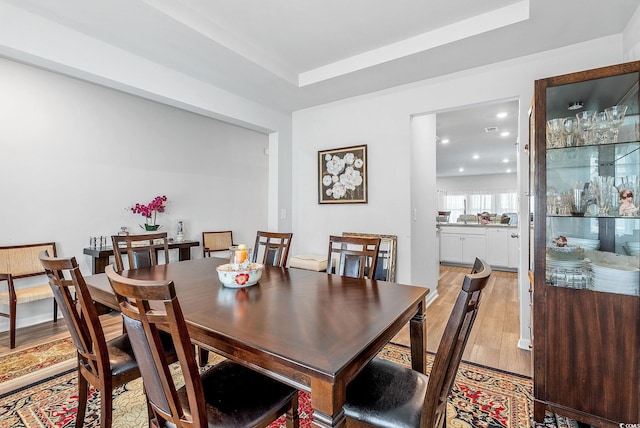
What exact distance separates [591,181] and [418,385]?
5.16 feet

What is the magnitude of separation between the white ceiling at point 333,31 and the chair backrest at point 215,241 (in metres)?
2.44

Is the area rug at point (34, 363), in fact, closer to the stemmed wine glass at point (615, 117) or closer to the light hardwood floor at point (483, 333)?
the light hardwood floor at point (483, 333)

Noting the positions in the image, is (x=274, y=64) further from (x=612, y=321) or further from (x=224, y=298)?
(x=612, y=321)

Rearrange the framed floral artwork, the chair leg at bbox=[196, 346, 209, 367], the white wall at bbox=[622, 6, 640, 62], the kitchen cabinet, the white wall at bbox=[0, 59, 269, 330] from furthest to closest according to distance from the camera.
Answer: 1. the kitchen cabinet
2. the framed floral artwork
3. the white wall at bbox=[0, 59, 269, 330]
4. the chair leg at bbox=[196, 346, 209, 367]
5. the white wall at bbox=[622, 6, 640, 62]

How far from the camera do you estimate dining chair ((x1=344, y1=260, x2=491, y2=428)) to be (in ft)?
3.19

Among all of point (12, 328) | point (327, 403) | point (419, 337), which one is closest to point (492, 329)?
point (419, 337)

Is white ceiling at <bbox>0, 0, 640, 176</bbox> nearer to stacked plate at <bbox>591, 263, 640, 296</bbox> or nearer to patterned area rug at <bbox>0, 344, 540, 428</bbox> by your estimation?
stacked plate at <bbox>591, 263, 640, 296</bbox>

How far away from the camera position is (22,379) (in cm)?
217

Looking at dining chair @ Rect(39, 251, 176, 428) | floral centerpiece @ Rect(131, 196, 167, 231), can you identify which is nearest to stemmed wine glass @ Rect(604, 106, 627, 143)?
dining chair @ Rect(39, 251, 176, 428)

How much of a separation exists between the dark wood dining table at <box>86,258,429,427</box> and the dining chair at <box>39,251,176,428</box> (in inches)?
8.8

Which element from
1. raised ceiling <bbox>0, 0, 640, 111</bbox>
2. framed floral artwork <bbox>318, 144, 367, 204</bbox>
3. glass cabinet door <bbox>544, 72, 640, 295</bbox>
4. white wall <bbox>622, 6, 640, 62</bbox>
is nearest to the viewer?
glass cabinet door <bbox>544, 72, 640, 295</bbox>

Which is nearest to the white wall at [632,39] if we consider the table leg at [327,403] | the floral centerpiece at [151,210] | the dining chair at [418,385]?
the dining chair at [418,385]

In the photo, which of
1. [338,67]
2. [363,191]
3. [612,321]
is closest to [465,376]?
[612,321]

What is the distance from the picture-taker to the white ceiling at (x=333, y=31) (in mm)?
2078
